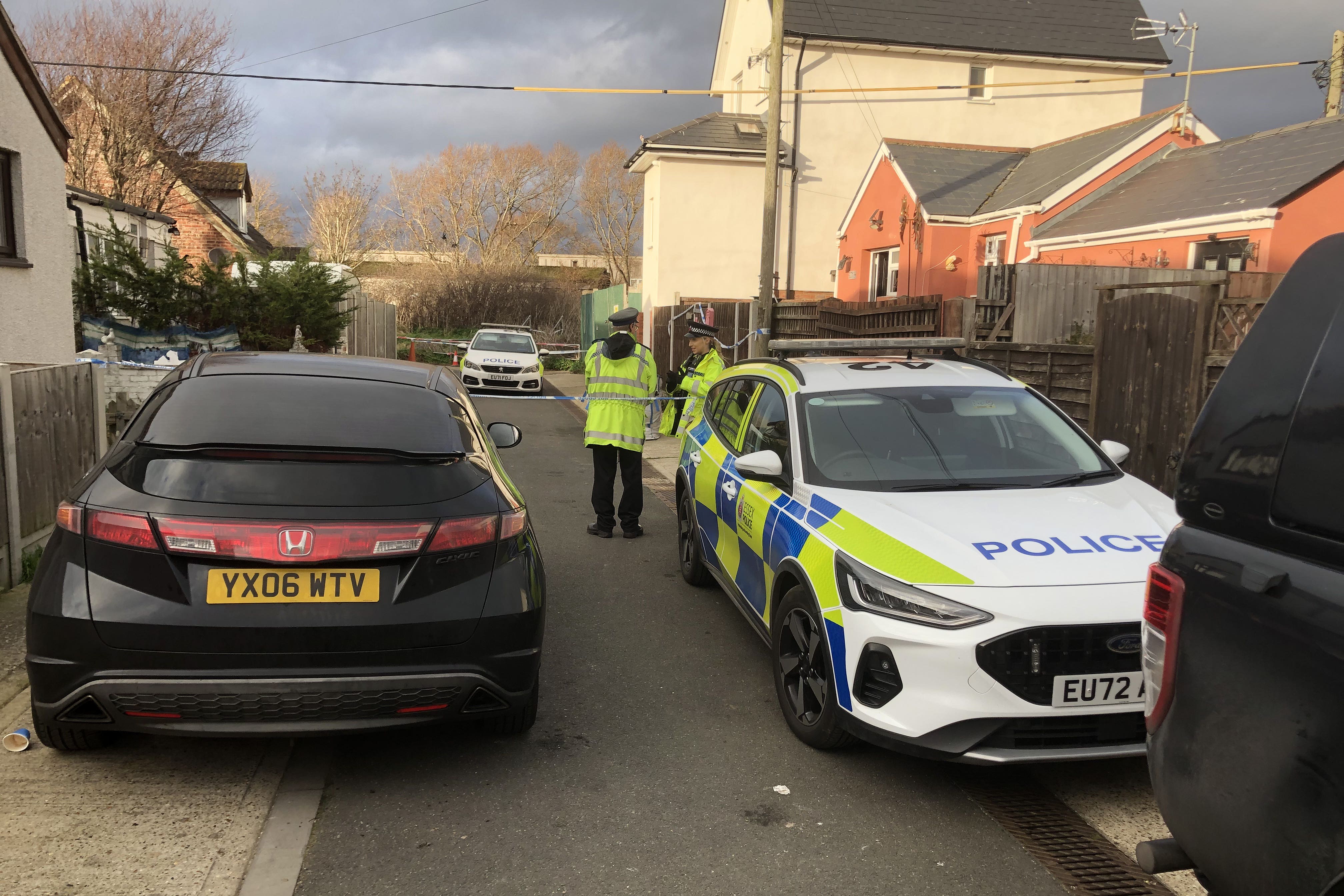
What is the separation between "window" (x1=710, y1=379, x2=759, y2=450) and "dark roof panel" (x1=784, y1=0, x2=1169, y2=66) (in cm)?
2293

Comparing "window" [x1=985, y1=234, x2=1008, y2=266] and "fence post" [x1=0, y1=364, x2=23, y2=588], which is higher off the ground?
"window" [x1=985, y1=234, x2=1008, y2=266]

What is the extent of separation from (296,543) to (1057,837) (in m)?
2.83

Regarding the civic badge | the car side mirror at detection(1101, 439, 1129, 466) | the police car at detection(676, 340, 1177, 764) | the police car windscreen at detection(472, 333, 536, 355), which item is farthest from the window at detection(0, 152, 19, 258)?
the police car windscreen at detection(472, 333, 536, 355)

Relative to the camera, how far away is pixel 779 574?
4.52 meters

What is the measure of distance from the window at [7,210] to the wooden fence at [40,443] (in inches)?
178

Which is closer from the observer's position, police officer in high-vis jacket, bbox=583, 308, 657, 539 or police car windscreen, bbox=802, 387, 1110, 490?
police car windscreen, bbox=802, 387, 1110, 490

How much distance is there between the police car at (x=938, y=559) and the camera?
3.44 meters

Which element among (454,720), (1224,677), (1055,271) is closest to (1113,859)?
(1224,677)

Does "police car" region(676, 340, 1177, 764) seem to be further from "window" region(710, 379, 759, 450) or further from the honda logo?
the honda logo

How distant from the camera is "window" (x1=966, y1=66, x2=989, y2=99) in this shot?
29.0 meters

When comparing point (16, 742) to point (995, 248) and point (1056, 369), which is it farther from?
point (995, 248)

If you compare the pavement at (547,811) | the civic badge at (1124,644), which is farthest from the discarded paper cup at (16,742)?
the civic badge at (1124,644)

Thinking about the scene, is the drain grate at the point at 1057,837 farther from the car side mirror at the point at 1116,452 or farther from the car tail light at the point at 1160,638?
the car side mirror at the point at 1116,452

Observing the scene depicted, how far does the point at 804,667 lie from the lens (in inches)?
167
